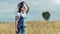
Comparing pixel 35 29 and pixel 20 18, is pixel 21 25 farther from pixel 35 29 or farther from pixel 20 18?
pixel 35 29

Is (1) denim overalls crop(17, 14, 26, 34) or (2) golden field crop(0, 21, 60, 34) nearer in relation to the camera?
(1) denim overalls crop(17, 14, 26, 34)

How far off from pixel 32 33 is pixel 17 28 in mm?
5935

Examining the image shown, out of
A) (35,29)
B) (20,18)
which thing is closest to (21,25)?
Answer: (20,18)

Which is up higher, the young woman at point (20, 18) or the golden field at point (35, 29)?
the young woman at point (20, 18)

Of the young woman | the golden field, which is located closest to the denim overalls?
the young woman

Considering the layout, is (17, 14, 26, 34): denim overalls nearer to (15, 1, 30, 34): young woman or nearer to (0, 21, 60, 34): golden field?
(15, 1, 30, 34): young woman

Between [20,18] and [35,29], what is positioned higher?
[20,18]

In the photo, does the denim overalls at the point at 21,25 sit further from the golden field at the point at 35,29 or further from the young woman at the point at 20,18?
the golden field at the point at 35,29

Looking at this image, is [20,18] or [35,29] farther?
[35,29]

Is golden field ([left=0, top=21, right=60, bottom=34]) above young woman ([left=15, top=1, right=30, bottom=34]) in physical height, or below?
below

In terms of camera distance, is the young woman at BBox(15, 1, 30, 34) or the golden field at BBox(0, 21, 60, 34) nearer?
the young woman at BBox(15, 1, 30, 34)

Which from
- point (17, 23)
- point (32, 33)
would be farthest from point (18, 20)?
point (32, 33)

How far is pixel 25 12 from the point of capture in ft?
28.5

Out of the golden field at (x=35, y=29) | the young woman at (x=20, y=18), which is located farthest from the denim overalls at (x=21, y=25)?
the golden field at (x=35, y=29)
